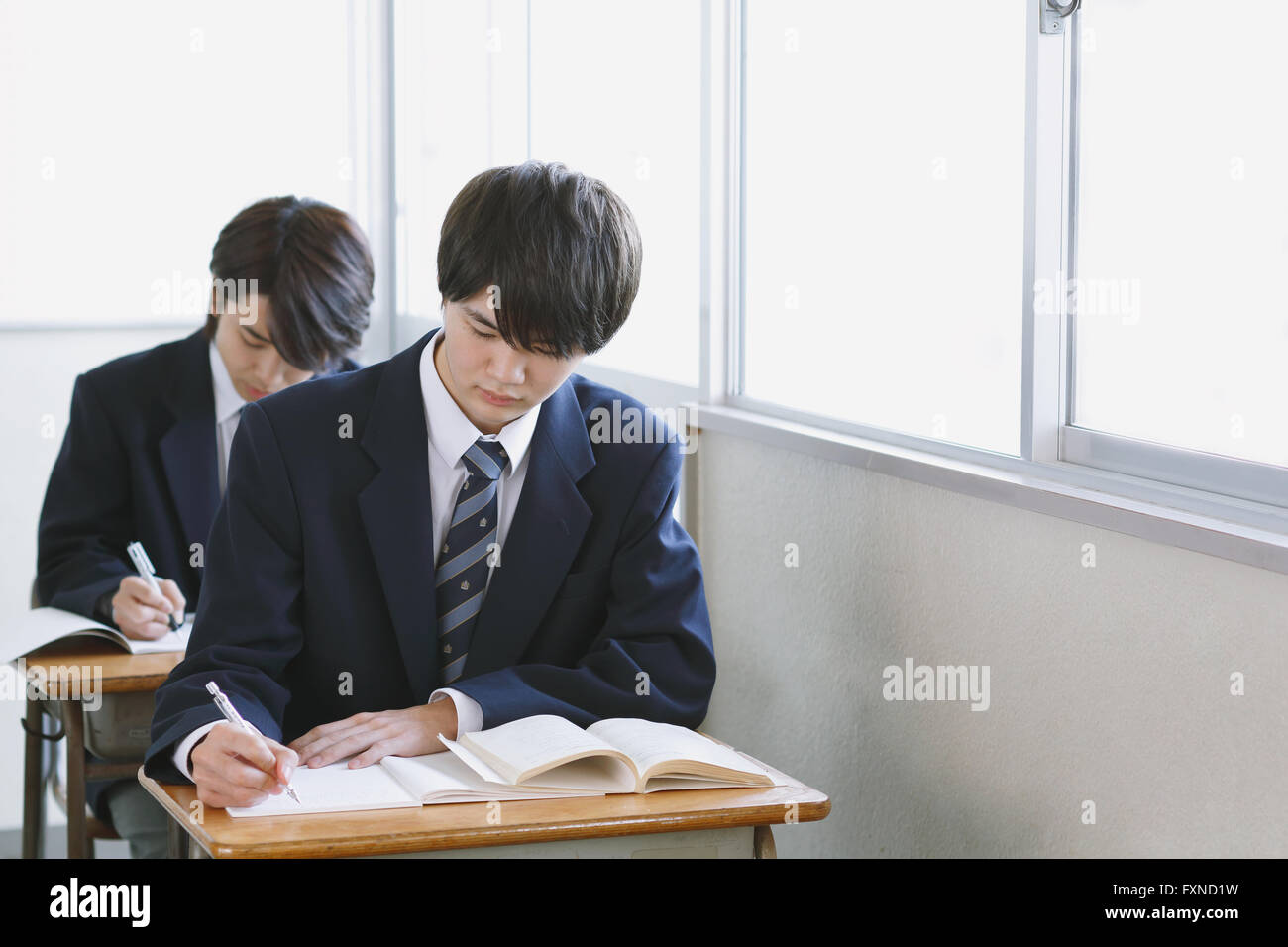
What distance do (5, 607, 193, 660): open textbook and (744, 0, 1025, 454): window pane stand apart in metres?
1.05

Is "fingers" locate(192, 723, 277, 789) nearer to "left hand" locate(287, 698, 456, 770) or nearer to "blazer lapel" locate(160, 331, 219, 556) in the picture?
"left hand" locate(287, 698, 456, 770)

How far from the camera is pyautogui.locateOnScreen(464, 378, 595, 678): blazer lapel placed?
1731 mm

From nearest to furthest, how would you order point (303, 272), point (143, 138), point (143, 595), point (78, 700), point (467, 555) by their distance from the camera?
point (467, 555), point (78, 700), point (143, 595), point (303, 272), point (143, 138)

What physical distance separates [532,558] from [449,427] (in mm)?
189

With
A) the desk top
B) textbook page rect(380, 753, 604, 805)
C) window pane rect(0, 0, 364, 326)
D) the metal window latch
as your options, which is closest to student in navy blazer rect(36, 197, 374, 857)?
the desk top

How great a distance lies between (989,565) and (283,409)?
0.86 metres

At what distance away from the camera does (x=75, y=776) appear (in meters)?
2.21

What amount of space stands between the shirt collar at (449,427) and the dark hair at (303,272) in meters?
0.77

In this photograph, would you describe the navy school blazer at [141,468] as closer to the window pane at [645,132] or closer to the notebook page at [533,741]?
the window pane at [645,132]

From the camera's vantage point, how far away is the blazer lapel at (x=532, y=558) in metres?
1.73

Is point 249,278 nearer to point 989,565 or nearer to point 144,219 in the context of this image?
point 989,565

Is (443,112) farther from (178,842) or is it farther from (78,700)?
(178,842)

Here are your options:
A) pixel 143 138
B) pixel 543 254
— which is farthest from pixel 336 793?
pixel 143 138
